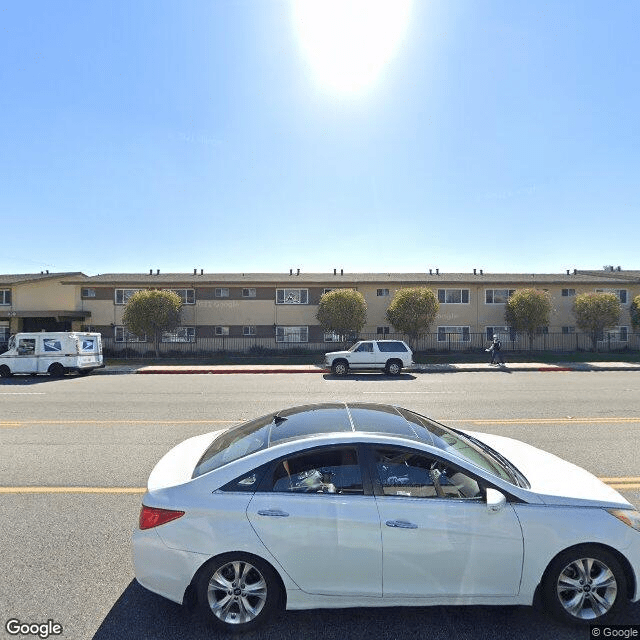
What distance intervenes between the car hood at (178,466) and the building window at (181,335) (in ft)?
89.9

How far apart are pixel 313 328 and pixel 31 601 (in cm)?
2766

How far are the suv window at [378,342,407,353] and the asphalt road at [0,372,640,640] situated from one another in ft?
12.0

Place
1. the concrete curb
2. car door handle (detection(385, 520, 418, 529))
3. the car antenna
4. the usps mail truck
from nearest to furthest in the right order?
car door handle (detection(385, 520, 418, 529)) → the car antenna → the usps mail truck → the concrete curb

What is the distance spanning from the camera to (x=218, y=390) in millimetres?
14867

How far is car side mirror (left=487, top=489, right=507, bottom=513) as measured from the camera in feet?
9.29

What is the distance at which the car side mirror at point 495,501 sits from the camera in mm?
2832

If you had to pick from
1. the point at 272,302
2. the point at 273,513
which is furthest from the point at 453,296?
the point at 273,513

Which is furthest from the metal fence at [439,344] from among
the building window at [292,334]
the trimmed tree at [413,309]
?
the trimmed tree at [413,309]

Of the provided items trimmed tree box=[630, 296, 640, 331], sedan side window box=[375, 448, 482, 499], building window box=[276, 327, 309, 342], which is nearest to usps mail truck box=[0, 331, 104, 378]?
building window box=[276, 327, 309, 342]

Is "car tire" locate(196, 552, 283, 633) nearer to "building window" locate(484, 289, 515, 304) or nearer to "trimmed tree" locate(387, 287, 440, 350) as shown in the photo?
"trimmed tree" locate(387, 287, 440, 350)

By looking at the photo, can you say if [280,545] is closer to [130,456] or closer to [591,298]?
[130,456]

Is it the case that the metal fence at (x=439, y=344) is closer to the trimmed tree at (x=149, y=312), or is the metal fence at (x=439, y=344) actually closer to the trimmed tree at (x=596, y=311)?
the trimmed tree at (x=596, y=311)

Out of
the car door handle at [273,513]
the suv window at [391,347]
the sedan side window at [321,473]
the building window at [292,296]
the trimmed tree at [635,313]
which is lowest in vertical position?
the car door handle at [273,513]

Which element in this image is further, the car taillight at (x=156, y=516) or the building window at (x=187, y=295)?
the building window at (x=187, y=295)
